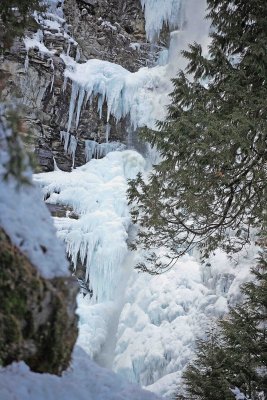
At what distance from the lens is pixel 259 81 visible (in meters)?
4.62

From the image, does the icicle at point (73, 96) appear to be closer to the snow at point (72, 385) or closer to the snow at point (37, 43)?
the snow at point (37, 43)

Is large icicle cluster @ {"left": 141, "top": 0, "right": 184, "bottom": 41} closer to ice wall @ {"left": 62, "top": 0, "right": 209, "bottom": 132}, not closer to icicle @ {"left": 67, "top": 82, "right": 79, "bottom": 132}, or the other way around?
ice wall @ {"left": 62, "top": 0, "right": 209, "bottom": 132}

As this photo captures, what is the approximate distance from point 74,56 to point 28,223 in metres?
16.0

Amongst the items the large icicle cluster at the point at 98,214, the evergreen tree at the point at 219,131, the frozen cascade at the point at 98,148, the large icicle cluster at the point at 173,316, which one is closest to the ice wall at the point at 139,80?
the frozen cascade at the point at 98,148

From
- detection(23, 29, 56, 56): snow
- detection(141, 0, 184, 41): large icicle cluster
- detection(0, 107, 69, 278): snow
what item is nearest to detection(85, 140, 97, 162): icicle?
detection(23, 29, 56, 56): snow

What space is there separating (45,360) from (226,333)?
11.5 ft

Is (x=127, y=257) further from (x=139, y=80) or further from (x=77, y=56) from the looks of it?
(x=77, y=56)

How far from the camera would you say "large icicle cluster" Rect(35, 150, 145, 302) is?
12086mm

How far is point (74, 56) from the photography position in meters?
16.3

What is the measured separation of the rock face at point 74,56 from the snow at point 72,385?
12.4 m

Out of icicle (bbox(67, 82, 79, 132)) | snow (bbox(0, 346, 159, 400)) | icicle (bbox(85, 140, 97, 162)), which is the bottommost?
snow (bbox(0, 346, 159, 400))

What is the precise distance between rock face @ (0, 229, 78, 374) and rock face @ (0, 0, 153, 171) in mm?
13039

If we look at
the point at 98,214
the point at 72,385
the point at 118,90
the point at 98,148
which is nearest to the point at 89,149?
the point at 98,148

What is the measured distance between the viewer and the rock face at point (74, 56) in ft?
48.6
